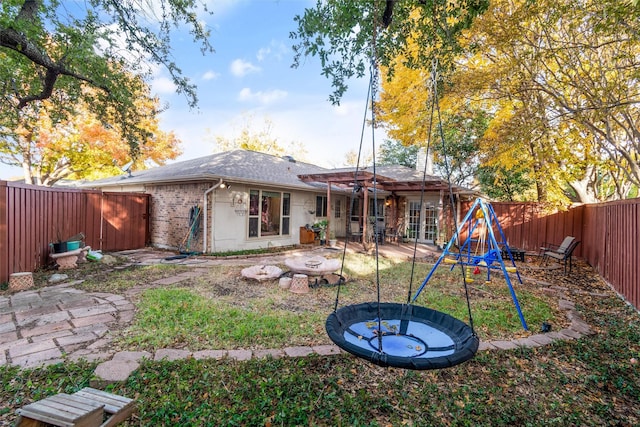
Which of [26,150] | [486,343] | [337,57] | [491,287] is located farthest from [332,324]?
[26,150]

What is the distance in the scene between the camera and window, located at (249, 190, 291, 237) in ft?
34.4

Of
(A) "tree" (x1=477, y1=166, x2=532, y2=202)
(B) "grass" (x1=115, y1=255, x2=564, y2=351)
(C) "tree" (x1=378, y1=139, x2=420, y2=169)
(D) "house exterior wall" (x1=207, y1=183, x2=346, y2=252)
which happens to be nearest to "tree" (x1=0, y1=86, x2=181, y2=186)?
(D) "house exterior wall" (x1=207, y1=183, x2=346, y2=252)

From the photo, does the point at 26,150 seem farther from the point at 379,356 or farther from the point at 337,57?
the point at 379,356

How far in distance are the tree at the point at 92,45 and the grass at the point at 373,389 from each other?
5257 millimetres

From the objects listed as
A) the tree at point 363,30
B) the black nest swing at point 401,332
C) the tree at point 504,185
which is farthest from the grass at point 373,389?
the tree at point 504,185

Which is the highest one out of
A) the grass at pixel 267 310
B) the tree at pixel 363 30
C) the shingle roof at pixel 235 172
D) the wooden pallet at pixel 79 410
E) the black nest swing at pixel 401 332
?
the tree at pixel 363 30

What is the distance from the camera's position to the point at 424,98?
Answer: 906 cm

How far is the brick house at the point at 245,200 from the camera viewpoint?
9352 mm

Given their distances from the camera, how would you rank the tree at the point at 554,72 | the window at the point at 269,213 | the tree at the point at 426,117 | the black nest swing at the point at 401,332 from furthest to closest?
the window at the point at 269,213 < the tree at the point at 426,117 < the tree at the point at 554,72 < the black nest swing at the point at 401,332

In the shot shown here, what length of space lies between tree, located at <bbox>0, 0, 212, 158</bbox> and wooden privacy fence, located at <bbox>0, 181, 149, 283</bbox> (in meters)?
2.22

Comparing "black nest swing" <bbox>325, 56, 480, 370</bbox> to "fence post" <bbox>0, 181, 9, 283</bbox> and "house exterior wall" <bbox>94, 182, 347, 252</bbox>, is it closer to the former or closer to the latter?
"fence post" <bbox>0, 181, 9, 283</bbox>

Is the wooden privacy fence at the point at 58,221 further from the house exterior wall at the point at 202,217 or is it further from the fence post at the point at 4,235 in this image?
the house exterior wall at the point at 202,217

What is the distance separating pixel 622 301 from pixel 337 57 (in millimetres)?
6515

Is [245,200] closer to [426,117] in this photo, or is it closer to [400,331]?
[426,117]
